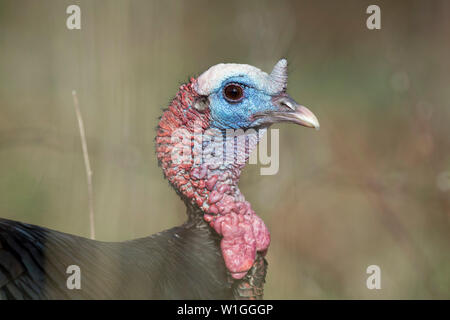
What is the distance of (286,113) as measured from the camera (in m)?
2.08

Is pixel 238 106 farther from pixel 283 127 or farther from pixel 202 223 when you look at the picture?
pixel 283 127

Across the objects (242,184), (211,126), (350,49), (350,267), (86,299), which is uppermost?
(350,49)

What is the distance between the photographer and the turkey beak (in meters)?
2.05

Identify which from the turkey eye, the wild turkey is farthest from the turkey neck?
the turkey eye

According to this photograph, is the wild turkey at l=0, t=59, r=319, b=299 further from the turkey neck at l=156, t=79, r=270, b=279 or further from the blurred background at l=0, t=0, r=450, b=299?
Result: the blurred background at l=0, t=0, r=450, b=299

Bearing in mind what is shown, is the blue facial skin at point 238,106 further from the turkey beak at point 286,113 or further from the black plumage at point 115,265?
the black plumage at point 115,265

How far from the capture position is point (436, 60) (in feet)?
11.7

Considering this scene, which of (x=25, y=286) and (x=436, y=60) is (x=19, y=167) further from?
(x=436, y=60)

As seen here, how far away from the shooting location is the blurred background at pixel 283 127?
2.80 metres

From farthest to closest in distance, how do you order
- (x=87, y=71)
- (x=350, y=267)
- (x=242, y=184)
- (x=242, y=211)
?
(x=350, y=267) < (x=242, y=184) < (x=87, y=71) < (x=242, y=211)

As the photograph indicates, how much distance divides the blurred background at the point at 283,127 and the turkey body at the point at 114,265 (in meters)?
0.69

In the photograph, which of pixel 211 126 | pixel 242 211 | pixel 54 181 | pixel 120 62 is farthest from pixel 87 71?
pixel 242 211

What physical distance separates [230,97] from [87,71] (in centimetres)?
106

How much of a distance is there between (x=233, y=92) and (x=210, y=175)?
34cm
